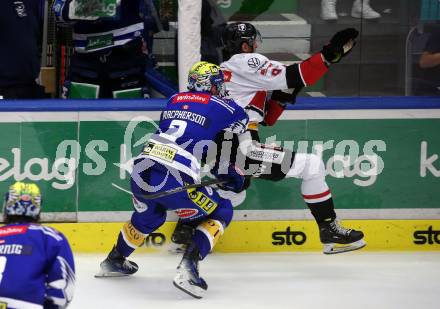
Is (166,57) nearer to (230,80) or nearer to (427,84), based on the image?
(230,80)

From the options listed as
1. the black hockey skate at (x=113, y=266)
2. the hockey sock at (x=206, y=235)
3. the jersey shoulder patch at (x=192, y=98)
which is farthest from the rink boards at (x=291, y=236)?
the jersey shoulder patch at (x=192, y=98)

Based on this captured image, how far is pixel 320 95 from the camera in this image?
7.47 m

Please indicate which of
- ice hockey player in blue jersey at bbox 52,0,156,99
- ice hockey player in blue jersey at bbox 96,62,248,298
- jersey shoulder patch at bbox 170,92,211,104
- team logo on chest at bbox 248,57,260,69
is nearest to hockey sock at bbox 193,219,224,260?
ice hockey player in blue jersey at bbox 96,62,248,298

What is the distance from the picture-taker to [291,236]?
7254 mm

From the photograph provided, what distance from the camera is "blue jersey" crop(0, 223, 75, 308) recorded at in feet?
14.3

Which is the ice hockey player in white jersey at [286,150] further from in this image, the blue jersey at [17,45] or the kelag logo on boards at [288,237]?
the blue jersey at [17,45]

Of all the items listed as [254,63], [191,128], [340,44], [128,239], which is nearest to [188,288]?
[128,239]

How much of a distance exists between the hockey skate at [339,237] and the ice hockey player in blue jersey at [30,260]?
255cm

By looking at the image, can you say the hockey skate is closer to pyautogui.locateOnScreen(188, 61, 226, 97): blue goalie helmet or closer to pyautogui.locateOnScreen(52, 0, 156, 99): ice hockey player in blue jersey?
pyautogui.locateOnScreen(188, 61, 226, 97): blue goalie helmet

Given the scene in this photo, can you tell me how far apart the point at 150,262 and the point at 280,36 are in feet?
5.14

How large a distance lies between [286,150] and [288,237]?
0.63 meters

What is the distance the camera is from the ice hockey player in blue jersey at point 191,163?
20.2 ft

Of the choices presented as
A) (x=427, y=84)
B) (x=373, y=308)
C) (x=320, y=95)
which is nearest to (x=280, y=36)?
(x=320, y=95)

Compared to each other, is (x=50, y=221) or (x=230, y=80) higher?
(x=230, y=80)
